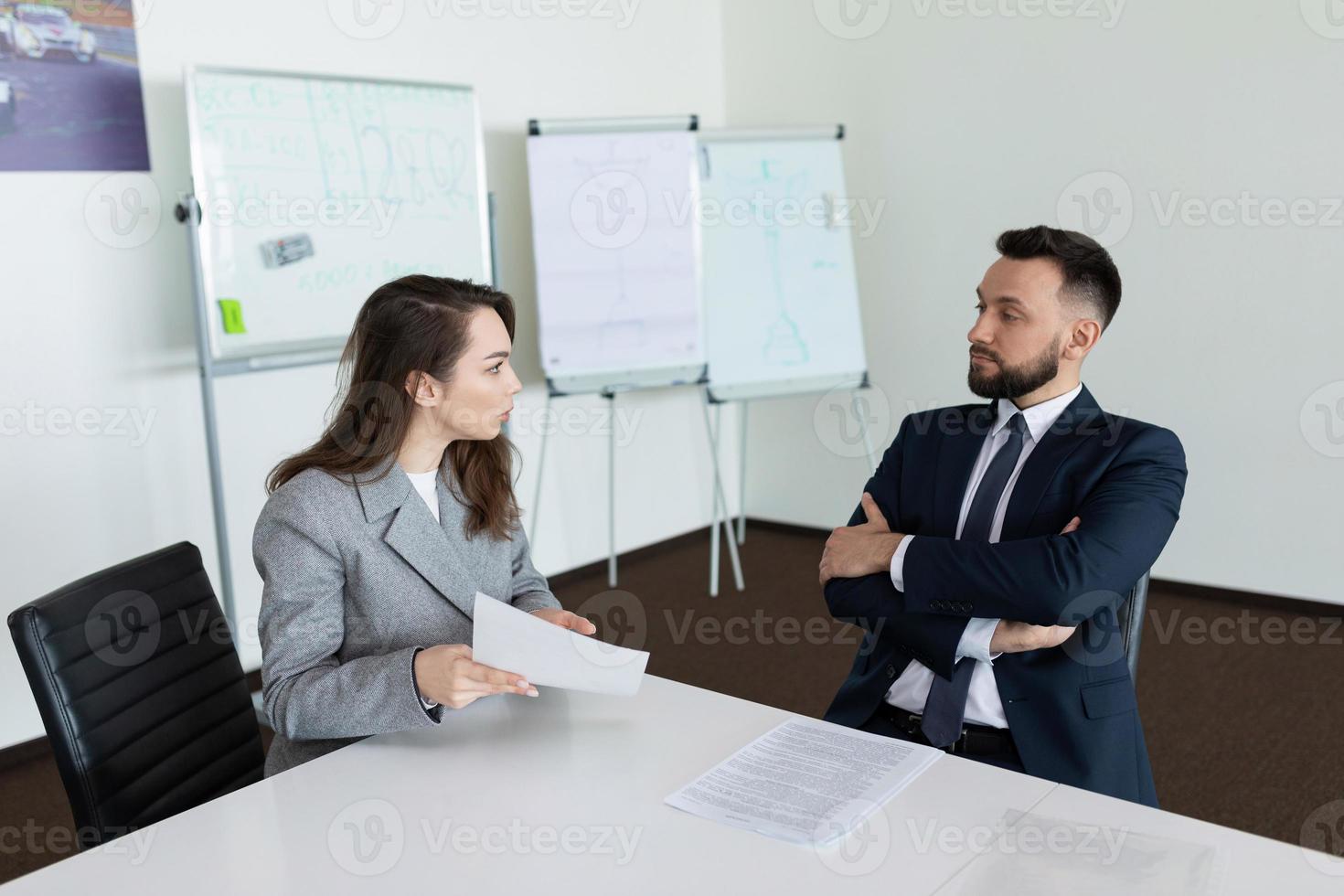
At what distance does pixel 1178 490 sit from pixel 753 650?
2.43m

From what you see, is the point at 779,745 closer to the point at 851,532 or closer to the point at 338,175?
the point at 851,532

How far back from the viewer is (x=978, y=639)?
1.89 metres

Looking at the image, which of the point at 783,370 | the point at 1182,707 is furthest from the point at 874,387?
the point at 1182,707

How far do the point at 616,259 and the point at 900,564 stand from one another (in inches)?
120

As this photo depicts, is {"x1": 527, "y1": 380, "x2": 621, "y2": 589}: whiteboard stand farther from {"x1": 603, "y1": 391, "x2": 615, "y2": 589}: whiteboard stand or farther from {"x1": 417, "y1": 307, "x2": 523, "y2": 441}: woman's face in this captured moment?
{"x1": 417, "y1": 307, "x2": 523, "y2": 441}: woman's face

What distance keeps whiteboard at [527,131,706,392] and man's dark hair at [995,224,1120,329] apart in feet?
9.03

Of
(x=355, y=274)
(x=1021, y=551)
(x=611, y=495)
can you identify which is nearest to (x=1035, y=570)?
(x=1021, y=551)

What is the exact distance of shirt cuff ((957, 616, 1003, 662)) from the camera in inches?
74.1

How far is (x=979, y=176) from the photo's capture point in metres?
4.94

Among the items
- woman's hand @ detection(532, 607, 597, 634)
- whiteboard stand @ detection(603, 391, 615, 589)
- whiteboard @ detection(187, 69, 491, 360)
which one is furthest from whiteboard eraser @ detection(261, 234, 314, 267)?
woman's hand @ detection(532, 607, 597, 634)

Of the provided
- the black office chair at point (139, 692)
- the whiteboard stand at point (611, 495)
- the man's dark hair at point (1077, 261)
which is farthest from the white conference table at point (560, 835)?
the whiteboard stand at point (611, 495)

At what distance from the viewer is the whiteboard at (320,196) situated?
347cm

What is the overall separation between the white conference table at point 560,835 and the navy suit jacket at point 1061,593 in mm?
442

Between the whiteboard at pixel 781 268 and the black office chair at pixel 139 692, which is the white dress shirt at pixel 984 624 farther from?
the whiteboard at pixel 781 268
